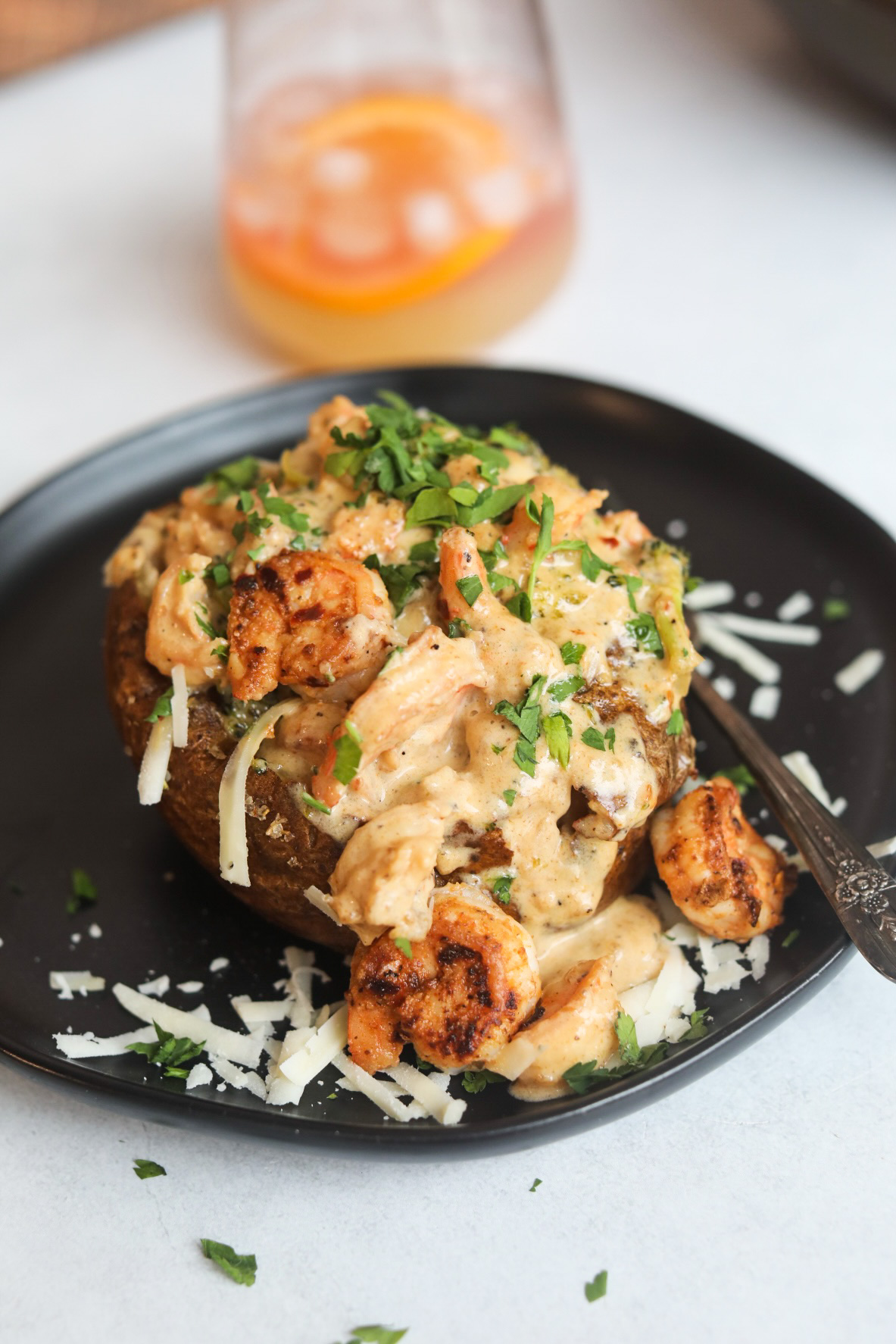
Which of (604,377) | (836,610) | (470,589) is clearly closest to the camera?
(470,589)

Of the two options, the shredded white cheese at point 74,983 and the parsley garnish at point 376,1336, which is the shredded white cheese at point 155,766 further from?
the parsley garnish at point 376,1336

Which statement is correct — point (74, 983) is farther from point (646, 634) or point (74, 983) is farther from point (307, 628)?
point (646, 634)

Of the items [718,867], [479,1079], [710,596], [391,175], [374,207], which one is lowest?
[479,1079]

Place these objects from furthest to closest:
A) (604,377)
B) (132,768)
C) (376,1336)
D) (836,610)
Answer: (604,377) < (836,610) < (132,768) < (376,1336)

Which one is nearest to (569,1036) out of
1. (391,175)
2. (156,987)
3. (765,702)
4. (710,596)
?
(156,987)

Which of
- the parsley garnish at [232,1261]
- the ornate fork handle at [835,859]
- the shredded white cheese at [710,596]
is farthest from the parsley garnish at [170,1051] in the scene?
the shredded white cheese at [710,596]

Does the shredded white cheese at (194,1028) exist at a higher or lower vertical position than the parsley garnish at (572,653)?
lower

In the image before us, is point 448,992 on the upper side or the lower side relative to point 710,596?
lower

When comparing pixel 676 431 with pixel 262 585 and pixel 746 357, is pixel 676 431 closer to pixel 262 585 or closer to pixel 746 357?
pixel 746 357
